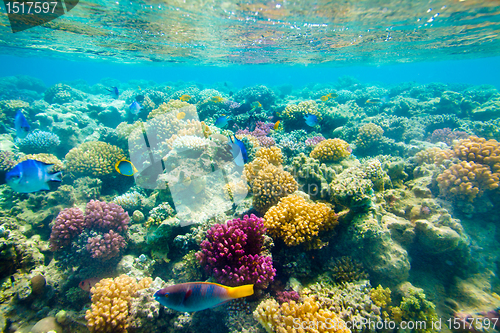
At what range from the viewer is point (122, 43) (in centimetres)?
1731

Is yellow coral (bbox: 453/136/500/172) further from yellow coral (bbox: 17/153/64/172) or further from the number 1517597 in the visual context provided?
the number 1517597

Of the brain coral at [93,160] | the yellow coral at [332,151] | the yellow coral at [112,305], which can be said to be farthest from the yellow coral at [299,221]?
the brain coral at [93,160]

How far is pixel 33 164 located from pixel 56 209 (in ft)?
10.0

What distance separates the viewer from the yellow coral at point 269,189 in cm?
420

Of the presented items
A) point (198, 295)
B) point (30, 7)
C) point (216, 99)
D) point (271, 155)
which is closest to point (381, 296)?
point (198, 295)

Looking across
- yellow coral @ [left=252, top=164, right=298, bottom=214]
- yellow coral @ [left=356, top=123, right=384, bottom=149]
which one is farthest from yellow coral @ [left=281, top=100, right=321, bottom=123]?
yellow coral @ [left=252, top=164, right=298, bottom=214]

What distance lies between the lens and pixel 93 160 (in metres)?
6.46

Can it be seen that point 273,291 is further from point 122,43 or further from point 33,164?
point 122,43

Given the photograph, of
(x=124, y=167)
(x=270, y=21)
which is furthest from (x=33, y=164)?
(x=270, y=21)

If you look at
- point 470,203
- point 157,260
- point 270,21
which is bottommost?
point 157,260

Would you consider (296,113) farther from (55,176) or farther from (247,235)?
(55,176)

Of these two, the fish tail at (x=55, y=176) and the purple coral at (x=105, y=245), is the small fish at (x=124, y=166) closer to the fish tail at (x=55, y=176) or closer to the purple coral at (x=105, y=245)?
the fish tail at (x=55, y=176)

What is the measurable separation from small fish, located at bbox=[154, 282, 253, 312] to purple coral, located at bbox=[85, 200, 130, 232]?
309cm

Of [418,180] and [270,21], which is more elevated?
[270,21]
